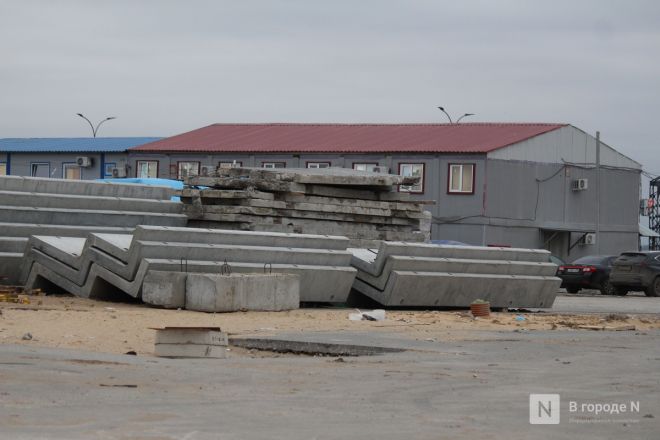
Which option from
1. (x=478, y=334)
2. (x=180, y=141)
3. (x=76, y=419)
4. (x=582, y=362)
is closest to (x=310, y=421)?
(x=76, y=419)

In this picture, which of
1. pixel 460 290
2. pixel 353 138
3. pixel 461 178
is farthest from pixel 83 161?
pixel 460 290

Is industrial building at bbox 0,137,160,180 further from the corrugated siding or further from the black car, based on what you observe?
the black car

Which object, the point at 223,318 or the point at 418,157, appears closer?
the point at 223,318

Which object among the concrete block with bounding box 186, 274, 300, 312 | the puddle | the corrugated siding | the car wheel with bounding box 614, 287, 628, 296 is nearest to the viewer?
the puddle

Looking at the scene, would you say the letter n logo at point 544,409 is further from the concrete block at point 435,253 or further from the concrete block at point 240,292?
the concrete block at point 435,253

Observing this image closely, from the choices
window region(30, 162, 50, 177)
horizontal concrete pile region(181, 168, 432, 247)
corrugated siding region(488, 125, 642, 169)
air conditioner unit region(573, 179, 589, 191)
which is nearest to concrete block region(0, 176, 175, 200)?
horizontal concrete pile region(181, 168, 432, 247)

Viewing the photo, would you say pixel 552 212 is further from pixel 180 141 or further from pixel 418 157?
pixel 180 141

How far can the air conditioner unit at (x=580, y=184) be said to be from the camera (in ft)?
179

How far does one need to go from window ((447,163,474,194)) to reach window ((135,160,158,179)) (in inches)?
601

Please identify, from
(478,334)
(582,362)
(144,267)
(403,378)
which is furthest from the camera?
(144,267)

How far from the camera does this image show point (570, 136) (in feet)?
180

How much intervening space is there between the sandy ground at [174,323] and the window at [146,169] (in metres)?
40.7

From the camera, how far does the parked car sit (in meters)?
36.4

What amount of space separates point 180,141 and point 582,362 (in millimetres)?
49386
